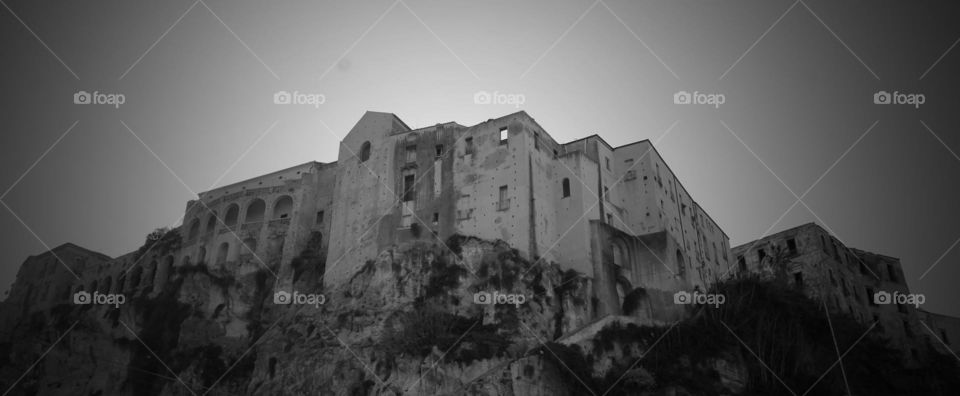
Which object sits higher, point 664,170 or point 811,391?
point 664,170

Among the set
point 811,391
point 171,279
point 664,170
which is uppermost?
point 664,170

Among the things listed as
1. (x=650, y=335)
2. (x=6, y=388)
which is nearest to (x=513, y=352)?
(x=650, y=335)

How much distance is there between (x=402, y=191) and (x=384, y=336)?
12864mm

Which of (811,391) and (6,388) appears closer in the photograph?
Answer: (811,391)

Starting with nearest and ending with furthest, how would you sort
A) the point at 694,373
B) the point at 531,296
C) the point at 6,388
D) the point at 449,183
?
the point at 694,373 → the point at 531,296 → the point at 449,183 → the point at 6,388

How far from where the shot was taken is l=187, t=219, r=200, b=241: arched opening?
7177 cm

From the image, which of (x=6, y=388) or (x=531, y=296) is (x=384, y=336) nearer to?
(x=531, y=296)

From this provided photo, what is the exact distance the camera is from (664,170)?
63344mm

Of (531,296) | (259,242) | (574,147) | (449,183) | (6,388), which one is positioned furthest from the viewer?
(6,388)
